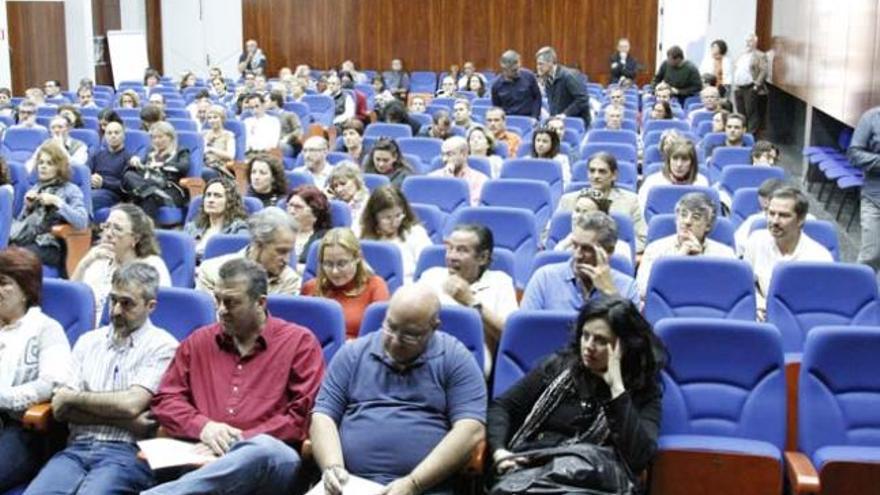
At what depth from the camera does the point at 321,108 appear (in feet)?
44.1

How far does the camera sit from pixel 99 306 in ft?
15.9

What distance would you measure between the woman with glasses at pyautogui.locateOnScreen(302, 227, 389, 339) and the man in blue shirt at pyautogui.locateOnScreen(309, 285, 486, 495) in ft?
2.77

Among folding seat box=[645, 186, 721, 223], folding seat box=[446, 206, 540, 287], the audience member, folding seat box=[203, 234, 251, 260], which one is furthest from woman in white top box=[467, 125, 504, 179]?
the audience member

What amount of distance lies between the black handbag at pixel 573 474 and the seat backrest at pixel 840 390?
0.71 meters

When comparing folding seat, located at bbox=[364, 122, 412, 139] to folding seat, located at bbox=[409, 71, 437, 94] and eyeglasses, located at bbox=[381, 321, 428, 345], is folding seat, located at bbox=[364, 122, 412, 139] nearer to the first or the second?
eyeglasses, located at bbox=[381, 321, 428, 345]

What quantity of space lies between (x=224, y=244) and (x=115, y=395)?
1701 millimetres

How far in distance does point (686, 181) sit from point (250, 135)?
16.4ft

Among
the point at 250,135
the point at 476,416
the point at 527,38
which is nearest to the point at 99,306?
the point at 476,416

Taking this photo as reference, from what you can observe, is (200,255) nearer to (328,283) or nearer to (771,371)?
(328,283)

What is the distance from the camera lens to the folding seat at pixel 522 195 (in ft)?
22.4

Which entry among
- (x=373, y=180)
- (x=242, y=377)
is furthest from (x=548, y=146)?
(x=242, y=377)

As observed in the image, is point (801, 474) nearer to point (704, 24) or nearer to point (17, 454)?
point (17, 454)

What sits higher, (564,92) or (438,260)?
(564,92)

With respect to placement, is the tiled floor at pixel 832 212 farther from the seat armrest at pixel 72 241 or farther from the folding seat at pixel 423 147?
the seat armrest at pixel 72 241
